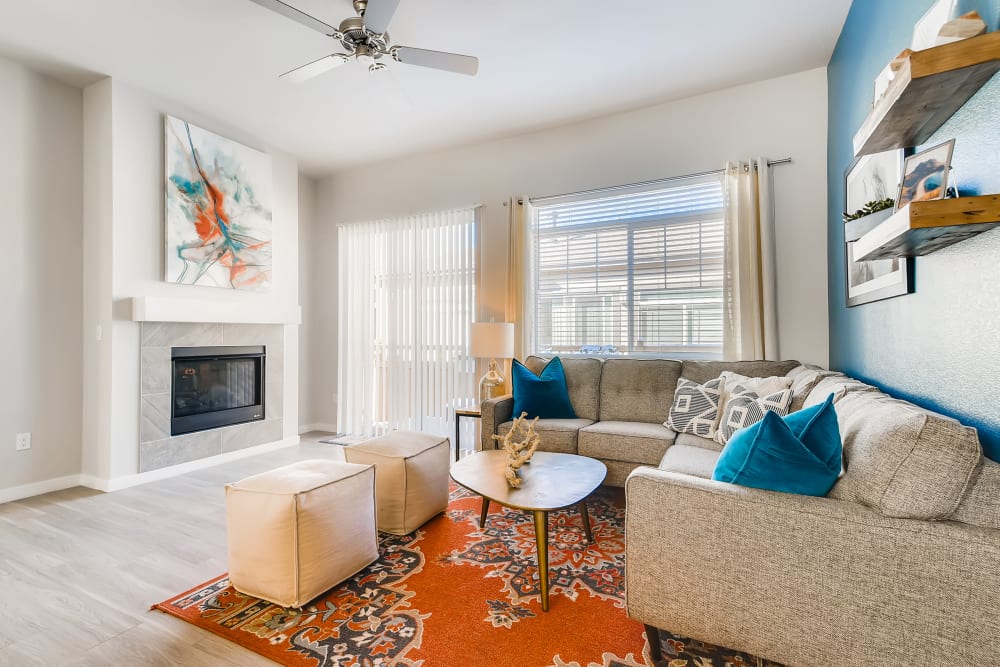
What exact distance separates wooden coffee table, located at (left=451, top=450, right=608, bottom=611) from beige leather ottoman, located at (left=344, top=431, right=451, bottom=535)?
27cm

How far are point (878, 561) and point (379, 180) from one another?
5030 millimetres

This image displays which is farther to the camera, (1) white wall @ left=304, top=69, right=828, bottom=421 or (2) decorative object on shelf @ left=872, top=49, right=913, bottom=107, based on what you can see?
(1) white wall @ left=304, top=69, right=828, bottom=421

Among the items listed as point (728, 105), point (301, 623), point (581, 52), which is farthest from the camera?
point (728, 105)

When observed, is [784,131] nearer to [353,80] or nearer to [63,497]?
[353,80]

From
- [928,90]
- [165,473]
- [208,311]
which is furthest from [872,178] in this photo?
[165,473]

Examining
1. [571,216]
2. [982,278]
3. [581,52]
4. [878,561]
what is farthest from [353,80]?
[878,561]

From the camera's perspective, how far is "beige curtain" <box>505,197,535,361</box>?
4152 millimetres

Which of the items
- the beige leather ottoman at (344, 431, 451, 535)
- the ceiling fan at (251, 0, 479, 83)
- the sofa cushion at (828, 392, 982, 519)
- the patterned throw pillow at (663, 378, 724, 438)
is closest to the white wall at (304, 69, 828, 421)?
the patterned throw pillow at (663, 378, 724, 438)

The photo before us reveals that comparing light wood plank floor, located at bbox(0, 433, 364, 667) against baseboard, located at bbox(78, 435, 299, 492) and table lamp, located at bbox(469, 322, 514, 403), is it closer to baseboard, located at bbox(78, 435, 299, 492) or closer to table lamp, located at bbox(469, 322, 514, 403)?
baseboard, located at bbox(78, 435, 299, 492)

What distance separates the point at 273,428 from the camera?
14.7ft

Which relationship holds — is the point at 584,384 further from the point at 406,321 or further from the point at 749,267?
the point at 406,321

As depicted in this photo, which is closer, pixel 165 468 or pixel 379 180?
pixel 165 468

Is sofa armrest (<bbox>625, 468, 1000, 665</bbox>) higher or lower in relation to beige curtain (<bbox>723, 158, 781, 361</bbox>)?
lower

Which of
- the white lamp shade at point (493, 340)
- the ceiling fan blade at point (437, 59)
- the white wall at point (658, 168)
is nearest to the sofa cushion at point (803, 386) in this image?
the white wall at point (658, 168)
